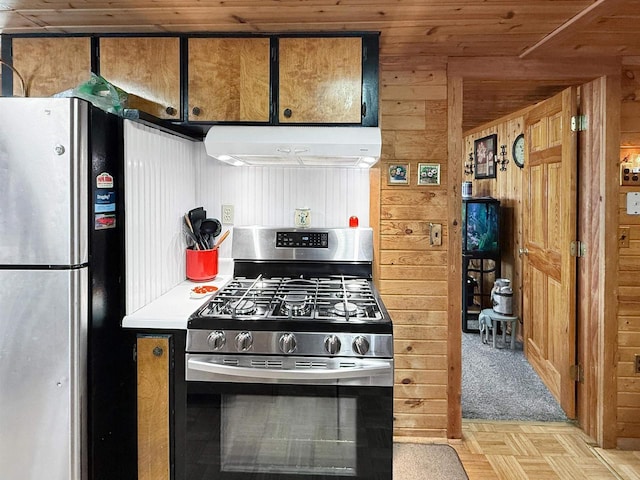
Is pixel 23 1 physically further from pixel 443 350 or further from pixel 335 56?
pixel 443 350

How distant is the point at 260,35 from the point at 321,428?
176 centimetres

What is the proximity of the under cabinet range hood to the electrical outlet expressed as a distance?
0.50 metres

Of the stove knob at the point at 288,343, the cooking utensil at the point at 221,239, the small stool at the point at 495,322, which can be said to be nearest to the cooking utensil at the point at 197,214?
the cooking utensil at the point at 221,239

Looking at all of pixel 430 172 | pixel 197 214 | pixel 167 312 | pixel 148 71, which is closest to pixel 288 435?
pixel 167 312

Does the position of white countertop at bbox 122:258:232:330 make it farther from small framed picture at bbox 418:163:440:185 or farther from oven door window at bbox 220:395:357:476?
small framed picture at bbox 418:163:440:185

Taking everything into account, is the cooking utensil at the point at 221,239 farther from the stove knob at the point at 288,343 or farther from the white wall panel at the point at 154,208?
the stove knob at the point at 288,343

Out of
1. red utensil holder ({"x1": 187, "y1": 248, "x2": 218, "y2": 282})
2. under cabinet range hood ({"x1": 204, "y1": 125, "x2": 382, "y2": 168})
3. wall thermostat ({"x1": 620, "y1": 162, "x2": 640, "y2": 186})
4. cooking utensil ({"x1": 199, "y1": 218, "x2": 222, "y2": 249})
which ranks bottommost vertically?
red utensil holder ({"x1": 187, "y1": 248, "x2": 218, "y2": 282})

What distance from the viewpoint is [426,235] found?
8.32ft

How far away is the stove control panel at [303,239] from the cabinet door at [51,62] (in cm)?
125

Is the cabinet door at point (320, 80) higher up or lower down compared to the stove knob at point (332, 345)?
higher up

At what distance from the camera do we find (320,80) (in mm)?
2137

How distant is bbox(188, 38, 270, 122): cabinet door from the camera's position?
2150 millimetres

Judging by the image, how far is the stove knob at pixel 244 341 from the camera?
1710 mm

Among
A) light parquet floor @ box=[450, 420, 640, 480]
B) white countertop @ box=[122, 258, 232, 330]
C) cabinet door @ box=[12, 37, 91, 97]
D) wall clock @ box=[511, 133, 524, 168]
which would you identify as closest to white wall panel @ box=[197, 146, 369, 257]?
white countertop @ box=[122, 258, 232, 330]
